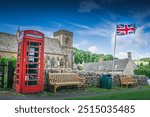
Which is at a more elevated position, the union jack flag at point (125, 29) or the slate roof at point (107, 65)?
the union jack flag at point (125, 29)

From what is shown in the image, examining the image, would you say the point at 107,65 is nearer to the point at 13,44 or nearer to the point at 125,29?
the point at 13,44

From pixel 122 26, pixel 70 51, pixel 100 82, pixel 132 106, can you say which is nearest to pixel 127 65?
pixel 70 51

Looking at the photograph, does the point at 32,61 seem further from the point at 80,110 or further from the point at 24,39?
the point at 80,110

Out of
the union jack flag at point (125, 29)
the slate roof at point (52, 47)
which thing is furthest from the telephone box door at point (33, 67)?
the slate roof at point (52, 47)

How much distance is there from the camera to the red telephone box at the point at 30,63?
30.5 ft

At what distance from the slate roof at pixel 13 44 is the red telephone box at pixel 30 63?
121 feet

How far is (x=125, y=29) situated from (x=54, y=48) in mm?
40966

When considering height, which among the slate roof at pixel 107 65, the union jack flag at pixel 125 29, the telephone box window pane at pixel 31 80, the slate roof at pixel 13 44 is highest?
the slate roof at pixel 13 44

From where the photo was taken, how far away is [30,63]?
9.48 meters

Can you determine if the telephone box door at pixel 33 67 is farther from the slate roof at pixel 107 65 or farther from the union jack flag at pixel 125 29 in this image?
the slate roof at pixel 107 65

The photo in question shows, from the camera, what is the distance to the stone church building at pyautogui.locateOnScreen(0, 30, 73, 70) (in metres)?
45.7

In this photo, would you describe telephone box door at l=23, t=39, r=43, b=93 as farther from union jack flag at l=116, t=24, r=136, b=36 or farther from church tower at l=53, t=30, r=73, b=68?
church tower at l=53, t=30, r=73, b=68

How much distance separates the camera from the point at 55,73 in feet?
35.7

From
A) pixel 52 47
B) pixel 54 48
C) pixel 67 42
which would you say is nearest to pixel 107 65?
pixel 67 42
